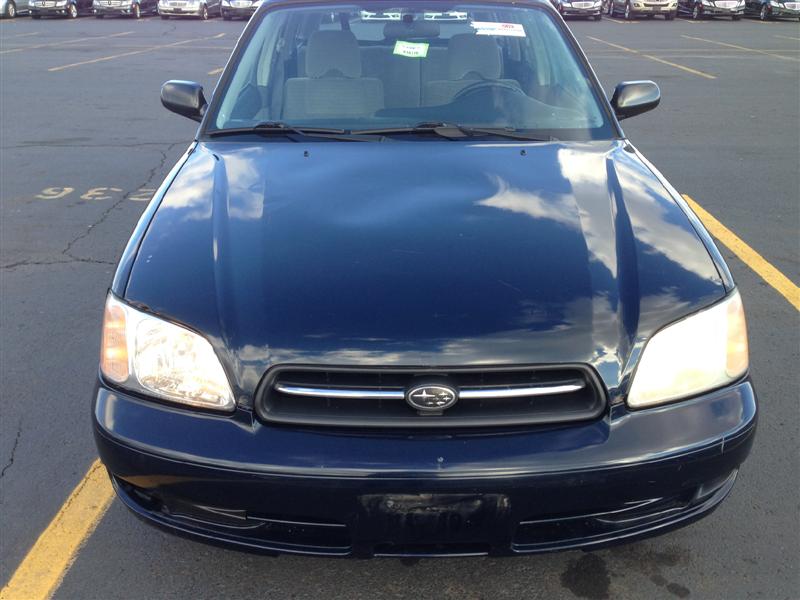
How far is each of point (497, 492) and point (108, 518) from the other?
153 centimetres

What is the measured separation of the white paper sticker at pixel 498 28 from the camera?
3.97m

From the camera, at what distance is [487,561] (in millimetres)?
2689

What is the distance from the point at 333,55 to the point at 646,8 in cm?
2837

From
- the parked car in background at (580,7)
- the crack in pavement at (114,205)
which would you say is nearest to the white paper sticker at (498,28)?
the crack in pavement at (114,205)

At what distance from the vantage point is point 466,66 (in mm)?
3854

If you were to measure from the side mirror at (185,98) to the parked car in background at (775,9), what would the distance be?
2932 centimetres

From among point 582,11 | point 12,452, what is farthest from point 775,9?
point 12,452

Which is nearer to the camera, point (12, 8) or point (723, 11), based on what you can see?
point (723, 11)

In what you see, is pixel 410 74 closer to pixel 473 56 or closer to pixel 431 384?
pixel 473 56

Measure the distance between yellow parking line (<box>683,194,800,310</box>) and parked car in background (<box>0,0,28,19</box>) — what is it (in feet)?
102

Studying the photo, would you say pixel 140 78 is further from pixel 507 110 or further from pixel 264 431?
pixel 264 431

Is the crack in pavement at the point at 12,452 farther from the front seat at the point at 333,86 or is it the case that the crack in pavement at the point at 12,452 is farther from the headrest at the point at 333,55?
the headrest at the point at 333,55

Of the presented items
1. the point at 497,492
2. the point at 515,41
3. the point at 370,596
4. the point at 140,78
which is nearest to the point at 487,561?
the point at 370,596

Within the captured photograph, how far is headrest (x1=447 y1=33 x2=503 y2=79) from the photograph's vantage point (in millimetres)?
3840
